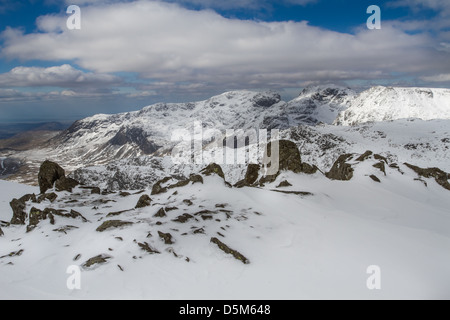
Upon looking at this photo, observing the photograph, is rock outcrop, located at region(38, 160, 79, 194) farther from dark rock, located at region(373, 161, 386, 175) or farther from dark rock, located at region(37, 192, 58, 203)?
dark rock, located at region(373, 161, 386, 175)

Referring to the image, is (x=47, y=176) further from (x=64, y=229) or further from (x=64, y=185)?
(x=64, y=229)

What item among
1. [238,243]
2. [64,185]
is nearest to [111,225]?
[238,243]

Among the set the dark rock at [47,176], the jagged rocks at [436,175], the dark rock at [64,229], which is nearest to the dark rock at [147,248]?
the dark rock at [64,229]

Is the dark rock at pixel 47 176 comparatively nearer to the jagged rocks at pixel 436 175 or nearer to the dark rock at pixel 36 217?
the dark rock at pixel 36 217

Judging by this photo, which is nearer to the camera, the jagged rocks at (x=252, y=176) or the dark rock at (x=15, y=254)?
the dark rock at (x=15, y=254)

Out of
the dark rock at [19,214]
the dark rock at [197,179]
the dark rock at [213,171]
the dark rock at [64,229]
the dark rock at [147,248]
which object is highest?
the dark rock at [213,171]
